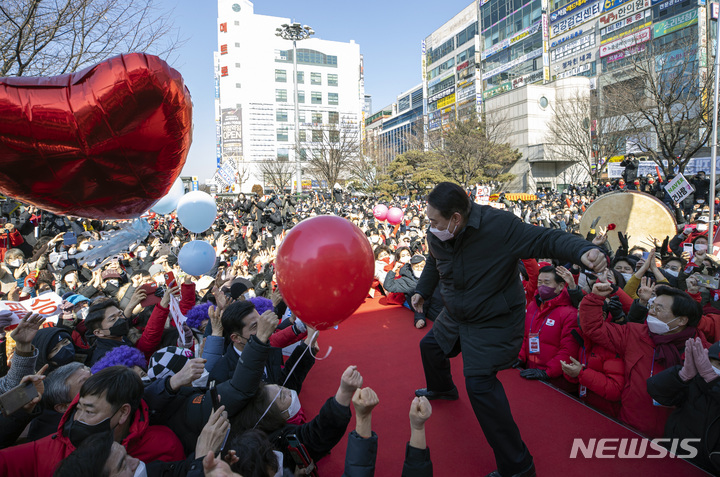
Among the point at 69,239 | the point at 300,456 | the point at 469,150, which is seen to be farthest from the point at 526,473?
the point at 469,150

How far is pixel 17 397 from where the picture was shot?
1.96 meters

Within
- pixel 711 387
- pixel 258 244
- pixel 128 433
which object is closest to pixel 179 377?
pixel 128 433

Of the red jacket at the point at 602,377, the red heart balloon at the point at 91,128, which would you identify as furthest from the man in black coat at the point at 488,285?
the red heart balloon at the point at 91,128

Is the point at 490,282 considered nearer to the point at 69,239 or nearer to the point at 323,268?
the point at 323,268

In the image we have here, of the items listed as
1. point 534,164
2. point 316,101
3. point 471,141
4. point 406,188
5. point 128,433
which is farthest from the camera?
point 316,101

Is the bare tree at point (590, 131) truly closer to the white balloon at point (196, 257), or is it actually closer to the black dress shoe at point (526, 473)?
the white balloon at point (196, 257)

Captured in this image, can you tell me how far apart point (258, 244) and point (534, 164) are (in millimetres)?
35588

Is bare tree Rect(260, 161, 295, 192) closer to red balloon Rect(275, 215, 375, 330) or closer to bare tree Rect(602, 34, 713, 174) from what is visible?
bare tree Rect(602, 34, 713, 174)

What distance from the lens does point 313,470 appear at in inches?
85.0

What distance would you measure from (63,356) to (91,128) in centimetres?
182

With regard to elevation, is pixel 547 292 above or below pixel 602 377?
above

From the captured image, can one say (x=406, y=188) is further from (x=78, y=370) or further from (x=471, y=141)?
(x=78, y=370)

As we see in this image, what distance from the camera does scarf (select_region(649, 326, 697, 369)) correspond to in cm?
261

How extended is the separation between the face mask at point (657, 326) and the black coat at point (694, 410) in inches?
17.1
